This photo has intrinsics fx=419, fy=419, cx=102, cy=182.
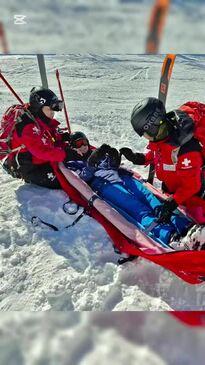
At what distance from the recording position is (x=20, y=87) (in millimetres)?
10266

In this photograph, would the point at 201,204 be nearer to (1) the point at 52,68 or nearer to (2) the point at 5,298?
(2) the point at 5,298

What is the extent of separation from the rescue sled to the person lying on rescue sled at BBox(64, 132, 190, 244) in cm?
12

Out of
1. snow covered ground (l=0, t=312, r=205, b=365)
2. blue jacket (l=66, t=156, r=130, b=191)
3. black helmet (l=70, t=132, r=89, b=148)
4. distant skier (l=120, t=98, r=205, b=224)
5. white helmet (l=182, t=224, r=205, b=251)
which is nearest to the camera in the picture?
snow covered ground (l=0, t=312, r=205, b=365)

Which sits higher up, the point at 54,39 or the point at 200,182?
the point at 54,39

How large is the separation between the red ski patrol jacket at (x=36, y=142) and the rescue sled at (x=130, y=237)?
0.56 feet

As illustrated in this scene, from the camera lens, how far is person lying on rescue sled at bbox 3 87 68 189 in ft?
16.0

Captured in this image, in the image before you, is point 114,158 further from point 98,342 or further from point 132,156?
point 98,342

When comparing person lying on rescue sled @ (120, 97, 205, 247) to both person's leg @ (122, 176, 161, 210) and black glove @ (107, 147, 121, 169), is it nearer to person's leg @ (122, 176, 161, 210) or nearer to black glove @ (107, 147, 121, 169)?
person's leg @ (122, 176, 161, 210)

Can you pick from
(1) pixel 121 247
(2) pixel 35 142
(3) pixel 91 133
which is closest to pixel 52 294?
(1) pixel 121 247

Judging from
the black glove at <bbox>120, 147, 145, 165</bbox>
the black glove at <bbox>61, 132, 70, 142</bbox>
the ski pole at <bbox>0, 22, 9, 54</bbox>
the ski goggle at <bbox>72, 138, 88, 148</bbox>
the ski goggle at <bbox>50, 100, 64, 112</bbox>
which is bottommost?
the black glove at <bbox>61, 132, 70, 142</bbox>

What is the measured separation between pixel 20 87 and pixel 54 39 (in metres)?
9.14

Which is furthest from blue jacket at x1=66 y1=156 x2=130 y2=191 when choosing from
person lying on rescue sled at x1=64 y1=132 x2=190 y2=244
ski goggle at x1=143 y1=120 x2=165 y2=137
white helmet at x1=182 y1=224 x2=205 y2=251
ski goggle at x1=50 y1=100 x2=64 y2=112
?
white helmet at x1=182 y1=224 x2=205 y2=251

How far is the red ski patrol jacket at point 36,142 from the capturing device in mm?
4852

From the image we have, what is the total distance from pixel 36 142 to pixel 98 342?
2.78m
